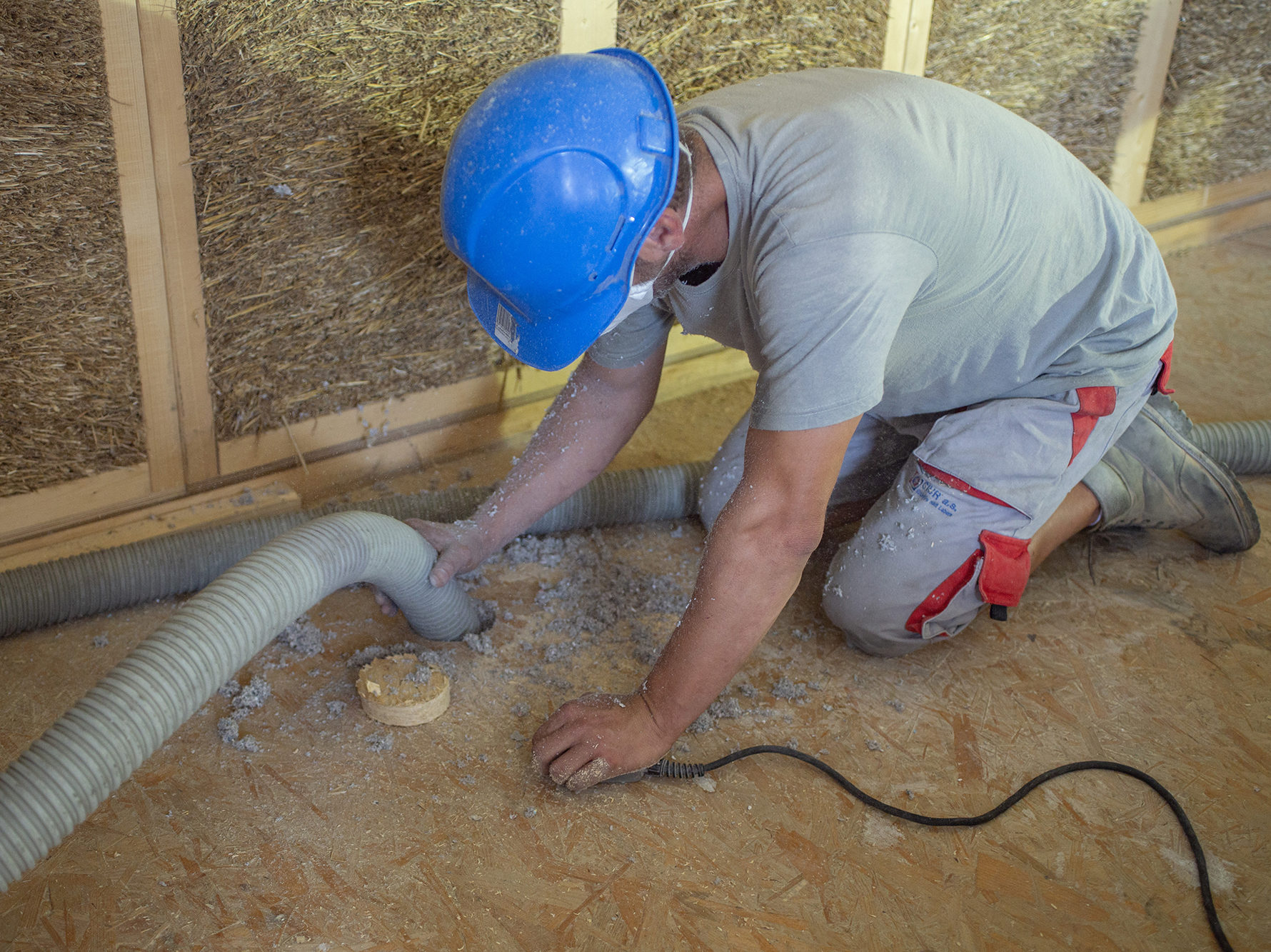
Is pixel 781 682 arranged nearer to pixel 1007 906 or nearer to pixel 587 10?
pixel 1007 906

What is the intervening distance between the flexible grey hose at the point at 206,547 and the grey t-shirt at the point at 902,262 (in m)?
0.54

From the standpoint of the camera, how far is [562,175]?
145 cm

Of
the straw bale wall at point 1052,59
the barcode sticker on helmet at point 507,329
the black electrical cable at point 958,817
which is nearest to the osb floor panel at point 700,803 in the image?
the black electrical cable at point 958,817

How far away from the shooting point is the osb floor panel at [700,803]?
160 cm

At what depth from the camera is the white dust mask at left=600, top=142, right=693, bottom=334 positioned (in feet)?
5.20

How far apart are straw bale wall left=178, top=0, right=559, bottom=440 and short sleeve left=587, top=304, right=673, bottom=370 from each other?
0.68 metres

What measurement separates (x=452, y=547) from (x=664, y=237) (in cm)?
84

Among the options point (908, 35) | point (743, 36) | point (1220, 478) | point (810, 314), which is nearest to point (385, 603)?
point (810, 314)

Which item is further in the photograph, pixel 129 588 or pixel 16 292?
pixel 129 588

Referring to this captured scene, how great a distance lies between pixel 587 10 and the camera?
2494 mm

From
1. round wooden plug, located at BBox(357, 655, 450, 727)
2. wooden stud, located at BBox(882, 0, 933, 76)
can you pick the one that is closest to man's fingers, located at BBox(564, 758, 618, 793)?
round wooden plug, located at BBox(357, 655, 450, 727)

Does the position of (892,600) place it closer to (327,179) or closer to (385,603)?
(385,603)

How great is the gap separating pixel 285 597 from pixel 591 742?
1.85ft

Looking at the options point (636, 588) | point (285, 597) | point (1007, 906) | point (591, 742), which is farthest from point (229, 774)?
point (1007, 906)
